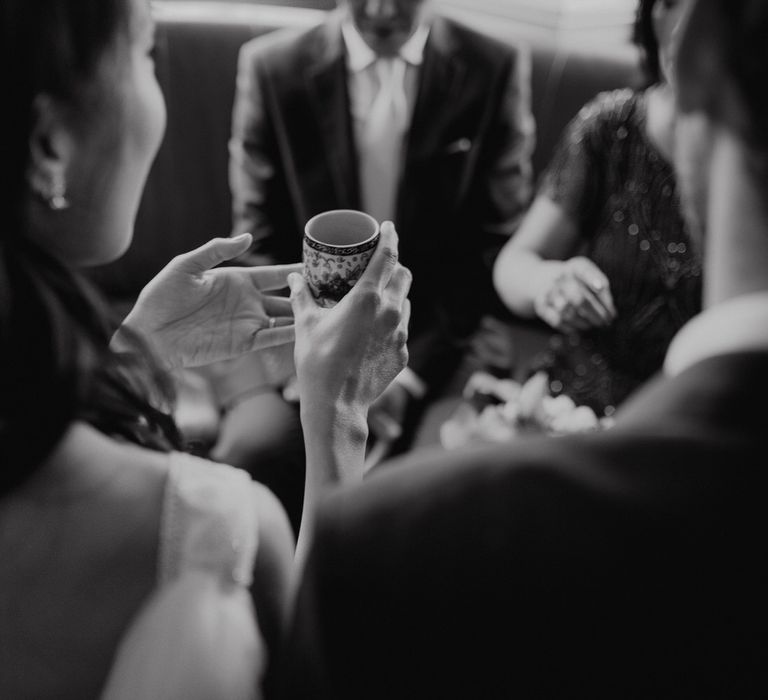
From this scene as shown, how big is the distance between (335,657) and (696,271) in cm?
103

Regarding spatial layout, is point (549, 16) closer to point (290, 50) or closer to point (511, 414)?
point (290, 50)

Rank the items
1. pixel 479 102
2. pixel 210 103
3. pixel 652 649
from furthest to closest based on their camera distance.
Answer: pixel 210 103
pixel 479 102
pixel 652 649

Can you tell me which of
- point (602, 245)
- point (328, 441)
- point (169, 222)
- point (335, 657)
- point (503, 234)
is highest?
point (335, 657)

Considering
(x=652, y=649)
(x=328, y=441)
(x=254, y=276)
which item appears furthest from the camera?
(x=254, y=276)

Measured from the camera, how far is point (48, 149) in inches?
26.2

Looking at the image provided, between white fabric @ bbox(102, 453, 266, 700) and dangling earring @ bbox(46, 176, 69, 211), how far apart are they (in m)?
0.25

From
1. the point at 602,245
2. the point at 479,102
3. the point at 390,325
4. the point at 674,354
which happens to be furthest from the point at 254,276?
the point at 479,102

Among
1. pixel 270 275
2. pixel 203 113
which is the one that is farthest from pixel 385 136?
pixel 270 275

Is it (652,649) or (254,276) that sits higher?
(652,649)

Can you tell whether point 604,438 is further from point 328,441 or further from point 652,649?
point 328,441

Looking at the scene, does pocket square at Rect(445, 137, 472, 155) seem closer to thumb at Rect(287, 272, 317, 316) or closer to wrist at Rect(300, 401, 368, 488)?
thumb at Rect(287, 272, 317, 316)

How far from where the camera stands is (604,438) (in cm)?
46

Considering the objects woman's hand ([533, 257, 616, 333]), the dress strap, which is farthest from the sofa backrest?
the dress strap

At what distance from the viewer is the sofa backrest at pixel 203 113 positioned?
1.89m
